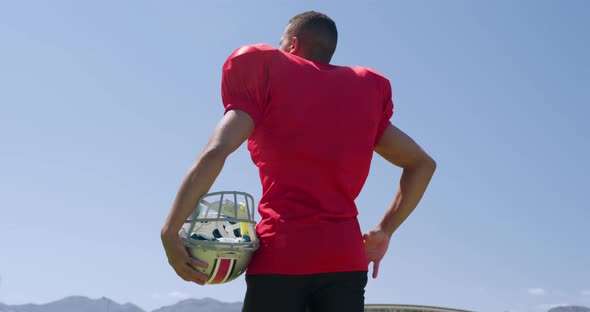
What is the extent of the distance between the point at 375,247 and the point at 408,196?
1.31 ft

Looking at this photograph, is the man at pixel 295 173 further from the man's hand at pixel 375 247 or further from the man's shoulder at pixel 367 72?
the man's hand at pixel 375 247

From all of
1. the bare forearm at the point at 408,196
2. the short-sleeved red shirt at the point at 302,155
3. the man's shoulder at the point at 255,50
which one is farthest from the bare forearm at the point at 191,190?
the bare forearm at the point at 408,196

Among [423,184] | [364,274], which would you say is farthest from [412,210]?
[364,274]

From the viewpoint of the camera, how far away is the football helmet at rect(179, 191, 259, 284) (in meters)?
3.57

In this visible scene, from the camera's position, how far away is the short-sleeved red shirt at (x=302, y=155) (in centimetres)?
366

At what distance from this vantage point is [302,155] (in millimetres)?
3693

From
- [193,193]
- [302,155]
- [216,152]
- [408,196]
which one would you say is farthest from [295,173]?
[408,196]

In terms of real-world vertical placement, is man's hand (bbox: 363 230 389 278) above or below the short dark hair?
below

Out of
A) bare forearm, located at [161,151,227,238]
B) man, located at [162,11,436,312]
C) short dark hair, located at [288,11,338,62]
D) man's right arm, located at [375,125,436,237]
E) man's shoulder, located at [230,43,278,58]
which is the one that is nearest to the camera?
bare forearm, located at [161,151,227,238]

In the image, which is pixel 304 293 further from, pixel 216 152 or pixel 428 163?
pixel 428 163

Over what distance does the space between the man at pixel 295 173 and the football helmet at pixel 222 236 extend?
58 millimetres

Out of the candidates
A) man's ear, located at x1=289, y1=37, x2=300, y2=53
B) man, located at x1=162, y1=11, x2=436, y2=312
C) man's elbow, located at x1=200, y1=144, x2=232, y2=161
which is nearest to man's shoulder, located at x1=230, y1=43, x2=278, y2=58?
man, located at x1=162, y1=11, x2=436, y2=312

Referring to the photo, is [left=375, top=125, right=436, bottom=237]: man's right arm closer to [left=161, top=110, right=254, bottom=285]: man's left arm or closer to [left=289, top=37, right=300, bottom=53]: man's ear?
[left=289, top=37, right=300, bottom=53]: man's ear

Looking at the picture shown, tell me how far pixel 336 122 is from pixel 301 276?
0.83m
